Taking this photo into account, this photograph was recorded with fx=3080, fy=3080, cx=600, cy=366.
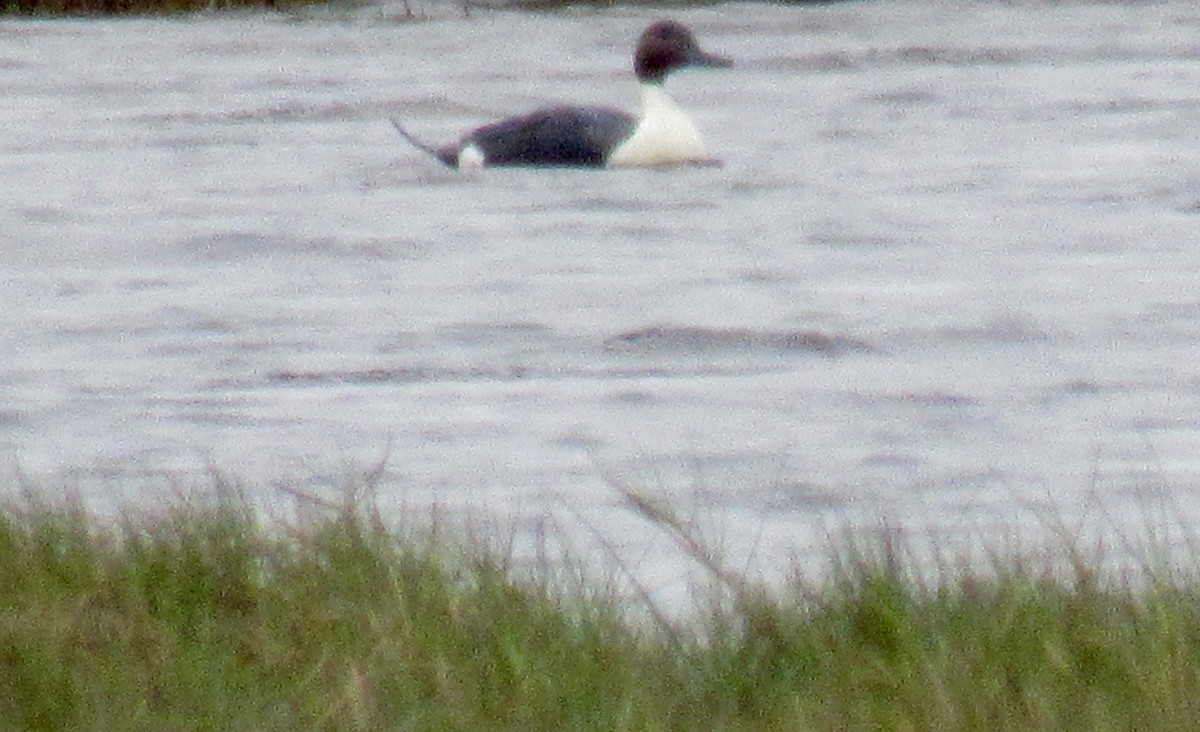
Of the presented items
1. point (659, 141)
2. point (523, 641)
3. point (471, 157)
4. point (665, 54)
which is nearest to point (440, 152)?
point (471, 157)

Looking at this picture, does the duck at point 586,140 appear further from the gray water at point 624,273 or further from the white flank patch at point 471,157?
the gray water at point 624,273

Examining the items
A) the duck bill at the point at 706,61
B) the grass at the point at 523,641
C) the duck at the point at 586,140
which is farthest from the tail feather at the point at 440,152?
the grass at the point at 523,641

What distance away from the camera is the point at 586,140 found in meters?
16.2

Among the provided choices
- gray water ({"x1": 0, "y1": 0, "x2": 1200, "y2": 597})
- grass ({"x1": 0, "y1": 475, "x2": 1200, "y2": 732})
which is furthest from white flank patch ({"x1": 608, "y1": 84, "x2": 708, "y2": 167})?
grass ({"x1": 0, "y1": 475, "x2": 1200, "y2": 732})

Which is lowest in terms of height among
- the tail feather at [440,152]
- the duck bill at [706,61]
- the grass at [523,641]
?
the tail feather at [440,152]

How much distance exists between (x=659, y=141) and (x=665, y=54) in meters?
0.76

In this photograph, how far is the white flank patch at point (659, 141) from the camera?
1620cm

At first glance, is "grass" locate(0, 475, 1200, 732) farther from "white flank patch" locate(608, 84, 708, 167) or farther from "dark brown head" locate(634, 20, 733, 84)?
"dark brown head" locate(634, 20, 733, 84)

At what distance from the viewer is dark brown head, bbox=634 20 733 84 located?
16672mm

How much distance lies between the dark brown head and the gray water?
589 mm

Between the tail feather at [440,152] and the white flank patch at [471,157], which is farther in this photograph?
the tail feather at [440,152]

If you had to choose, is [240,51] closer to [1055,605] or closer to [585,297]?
[585,297]

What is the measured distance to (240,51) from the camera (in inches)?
811

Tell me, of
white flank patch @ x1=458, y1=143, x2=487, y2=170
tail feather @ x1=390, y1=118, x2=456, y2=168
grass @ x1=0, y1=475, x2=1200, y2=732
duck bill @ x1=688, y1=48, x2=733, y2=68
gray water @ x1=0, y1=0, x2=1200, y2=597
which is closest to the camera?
grass @ x1=0, y1=475, x2=1200, y2=732
